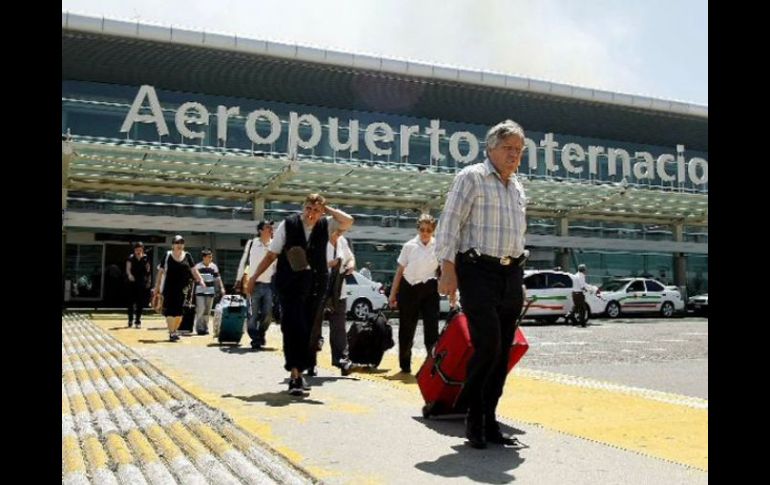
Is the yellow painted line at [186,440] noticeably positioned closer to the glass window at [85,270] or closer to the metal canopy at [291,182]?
the metal canopy at [291,182]

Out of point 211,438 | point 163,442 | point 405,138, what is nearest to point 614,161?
point 405,138

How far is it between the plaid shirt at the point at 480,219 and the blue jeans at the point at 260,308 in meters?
5.62

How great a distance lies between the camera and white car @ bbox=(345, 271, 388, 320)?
19.0 metres

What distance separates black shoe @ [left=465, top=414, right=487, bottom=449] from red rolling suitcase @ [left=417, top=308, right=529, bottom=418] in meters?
0.60

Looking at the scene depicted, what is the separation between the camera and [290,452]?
331 cm

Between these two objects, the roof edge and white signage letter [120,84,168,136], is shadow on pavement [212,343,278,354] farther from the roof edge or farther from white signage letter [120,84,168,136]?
the roof edge

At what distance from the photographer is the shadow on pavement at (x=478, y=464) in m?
3.00

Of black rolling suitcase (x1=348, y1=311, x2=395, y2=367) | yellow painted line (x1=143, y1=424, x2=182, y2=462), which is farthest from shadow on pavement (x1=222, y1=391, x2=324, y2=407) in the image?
black rolling suitcase (x1=348, y1=311, x2=395, y2=367)

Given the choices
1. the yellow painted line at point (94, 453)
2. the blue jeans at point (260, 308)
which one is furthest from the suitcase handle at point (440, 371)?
the blue jeans at point (260, 308)

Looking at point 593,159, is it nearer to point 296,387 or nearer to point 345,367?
point 345,367

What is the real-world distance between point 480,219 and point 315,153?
2627cm

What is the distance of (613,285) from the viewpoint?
23.5 metres

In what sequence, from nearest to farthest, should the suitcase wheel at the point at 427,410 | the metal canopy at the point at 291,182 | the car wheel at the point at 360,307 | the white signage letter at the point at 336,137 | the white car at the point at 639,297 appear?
the suitcase wheel at the point at 427,410
the car wheel at the point at 360,307
the metal canopy at the point at 291,182
the white car at the point at 639,297
the white signage letter at the point at 336,137
